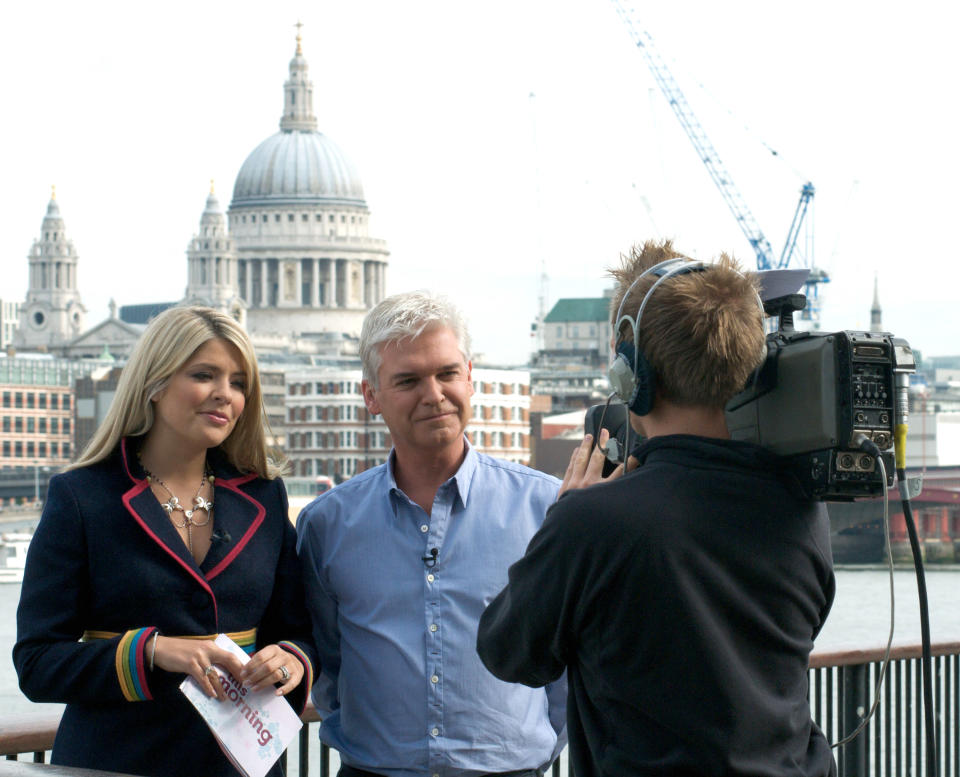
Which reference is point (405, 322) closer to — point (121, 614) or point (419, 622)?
point (419, 622)

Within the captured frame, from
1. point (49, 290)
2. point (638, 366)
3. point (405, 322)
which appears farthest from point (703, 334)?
point (49, 290)

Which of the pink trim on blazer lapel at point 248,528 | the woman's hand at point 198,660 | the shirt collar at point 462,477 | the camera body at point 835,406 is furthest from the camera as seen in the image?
the shirt collar at point 462,477

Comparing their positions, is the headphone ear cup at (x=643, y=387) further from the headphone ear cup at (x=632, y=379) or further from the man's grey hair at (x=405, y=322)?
the man's grey hair at (x=405, y=322)

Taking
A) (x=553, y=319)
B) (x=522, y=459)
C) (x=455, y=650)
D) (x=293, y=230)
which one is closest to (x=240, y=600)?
(x=455, y=650)

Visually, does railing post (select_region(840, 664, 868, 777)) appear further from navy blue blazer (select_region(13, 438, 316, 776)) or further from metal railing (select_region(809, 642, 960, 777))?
navy blue blazer (select_region(13, 438, 316, 776))

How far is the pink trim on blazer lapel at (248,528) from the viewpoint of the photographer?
2.20m

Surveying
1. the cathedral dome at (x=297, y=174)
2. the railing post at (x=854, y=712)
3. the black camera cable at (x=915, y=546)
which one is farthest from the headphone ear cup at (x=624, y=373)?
the cathedral dome at (x=297, y=174)

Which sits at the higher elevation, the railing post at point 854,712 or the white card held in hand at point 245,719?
the white card held in hand at point 245,719

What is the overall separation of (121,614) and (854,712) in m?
1.87

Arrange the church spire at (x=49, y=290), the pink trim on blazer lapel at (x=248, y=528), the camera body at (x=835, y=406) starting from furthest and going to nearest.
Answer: the church spire at (x=49, y=290) < the pink trim on blazer lapel at (x=248, y=528) < the camera body at (x=835, y=406)

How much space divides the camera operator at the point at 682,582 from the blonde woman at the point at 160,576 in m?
0.55

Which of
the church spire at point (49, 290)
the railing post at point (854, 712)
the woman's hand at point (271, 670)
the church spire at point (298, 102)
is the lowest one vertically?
the railing post at point (854, 712)

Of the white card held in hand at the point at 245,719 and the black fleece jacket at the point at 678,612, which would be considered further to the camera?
the white card held in hand at the point at 245,719

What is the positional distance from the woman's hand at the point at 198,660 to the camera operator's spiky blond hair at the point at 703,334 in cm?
75
